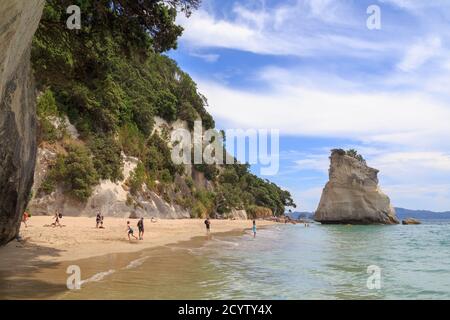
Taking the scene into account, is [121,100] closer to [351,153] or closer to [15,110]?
[15,110]

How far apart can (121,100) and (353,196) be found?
60912 mm

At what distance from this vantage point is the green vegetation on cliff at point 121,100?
1316 centimetres

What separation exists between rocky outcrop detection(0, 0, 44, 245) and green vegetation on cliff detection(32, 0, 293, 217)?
233cm

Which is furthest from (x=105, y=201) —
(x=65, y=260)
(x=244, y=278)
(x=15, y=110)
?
(x=15, y=110)

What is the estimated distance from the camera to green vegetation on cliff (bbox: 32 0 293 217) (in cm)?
1316

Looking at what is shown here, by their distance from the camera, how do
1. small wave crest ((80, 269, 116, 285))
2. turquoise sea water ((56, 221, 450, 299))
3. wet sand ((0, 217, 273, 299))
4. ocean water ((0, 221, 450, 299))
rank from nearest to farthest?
1. wet sand ((0, 217, 273, 299))
2. ocean water ((0, 221, 450, 299))
3. turquoise sea water ((56, 221, 450, 299))
4. small wave crest ((80, 269, 116, 285))

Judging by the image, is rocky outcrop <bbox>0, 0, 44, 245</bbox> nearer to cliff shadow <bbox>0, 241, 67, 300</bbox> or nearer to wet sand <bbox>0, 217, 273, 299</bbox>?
cliff shadow <bbox>0, 241, 67, 300</bbox>

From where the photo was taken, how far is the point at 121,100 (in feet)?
163

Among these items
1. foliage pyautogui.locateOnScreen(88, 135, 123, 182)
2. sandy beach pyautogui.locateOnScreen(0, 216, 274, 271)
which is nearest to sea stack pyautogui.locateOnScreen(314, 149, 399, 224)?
foliage pyautogui.locateOnScreen(88, 135, 123, 182)

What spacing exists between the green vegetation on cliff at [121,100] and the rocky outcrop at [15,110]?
2.33 metres

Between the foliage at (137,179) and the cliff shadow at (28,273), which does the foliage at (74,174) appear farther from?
the cliff shadow at (28,273)

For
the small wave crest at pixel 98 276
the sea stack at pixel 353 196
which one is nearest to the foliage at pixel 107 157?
the small wave crest at pixel 98 276

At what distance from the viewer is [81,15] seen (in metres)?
13.1

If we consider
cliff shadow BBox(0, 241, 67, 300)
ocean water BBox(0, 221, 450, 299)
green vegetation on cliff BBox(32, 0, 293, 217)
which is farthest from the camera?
green vegetation on cliff BBox(32, 0, 293, 217)
